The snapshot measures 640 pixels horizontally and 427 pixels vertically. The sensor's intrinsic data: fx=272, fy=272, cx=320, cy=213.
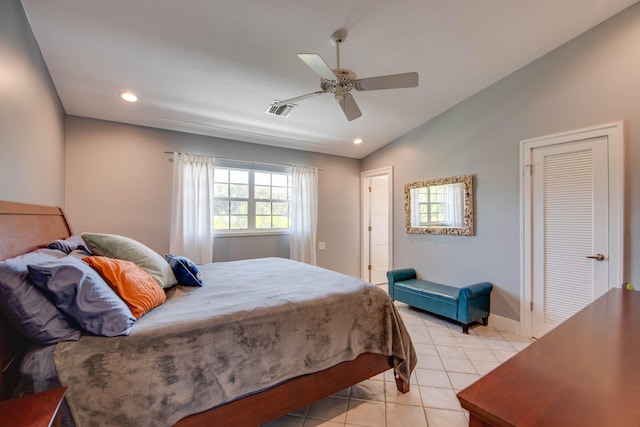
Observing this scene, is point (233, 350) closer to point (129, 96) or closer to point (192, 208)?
point (192, 208)

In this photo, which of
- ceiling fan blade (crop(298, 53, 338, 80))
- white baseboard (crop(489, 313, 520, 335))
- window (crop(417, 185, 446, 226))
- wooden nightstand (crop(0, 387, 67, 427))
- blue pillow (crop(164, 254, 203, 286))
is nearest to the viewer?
wooden nightstand (crop(0, 387, 67, 427))

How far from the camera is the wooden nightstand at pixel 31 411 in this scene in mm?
756

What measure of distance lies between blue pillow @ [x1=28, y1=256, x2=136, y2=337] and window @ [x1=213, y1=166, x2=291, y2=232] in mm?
2581

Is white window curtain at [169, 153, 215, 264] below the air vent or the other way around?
below

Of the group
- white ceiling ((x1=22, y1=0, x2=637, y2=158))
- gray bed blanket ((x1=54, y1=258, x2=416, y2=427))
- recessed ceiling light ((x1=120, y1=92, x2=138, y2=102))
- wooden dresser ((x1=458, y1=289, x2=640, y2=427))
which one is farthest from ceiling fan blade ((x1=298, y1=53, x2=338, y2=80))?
recessed ceiling light ((x1=120, y1=92, x2=138, y2=102))

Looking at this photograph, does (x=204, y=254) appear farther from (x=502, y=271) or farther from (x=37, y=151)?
(x=502, y=271)

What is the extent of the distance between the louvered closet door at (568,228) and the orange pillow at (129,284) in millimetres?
3379

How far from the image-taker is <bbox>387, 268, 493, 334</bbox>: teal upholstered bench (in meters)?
2.93

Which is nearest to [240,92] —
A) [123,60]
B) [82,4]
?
[123,60]

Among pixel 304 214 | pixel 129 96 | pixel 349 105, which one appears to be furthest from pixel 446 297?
pixel 129 96

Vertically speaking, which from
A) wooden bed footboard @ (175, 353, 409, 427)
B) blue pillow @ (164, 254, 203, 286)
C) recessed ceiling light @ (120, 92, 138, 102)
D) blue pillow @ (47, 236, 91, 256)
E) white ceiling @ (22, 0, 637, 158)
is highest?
white ceiling @ (22, 0, 637, 158)

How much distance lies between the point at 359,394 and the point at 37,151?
3015 millimetres

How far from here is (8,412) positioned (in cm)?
79

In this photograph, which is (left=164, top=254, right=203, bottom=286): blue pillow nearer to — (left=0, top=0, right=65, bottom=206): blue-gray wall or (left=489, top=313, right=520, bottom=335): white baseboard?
(left=0, top=0, right=65, bottom=206): blue-gray wall
